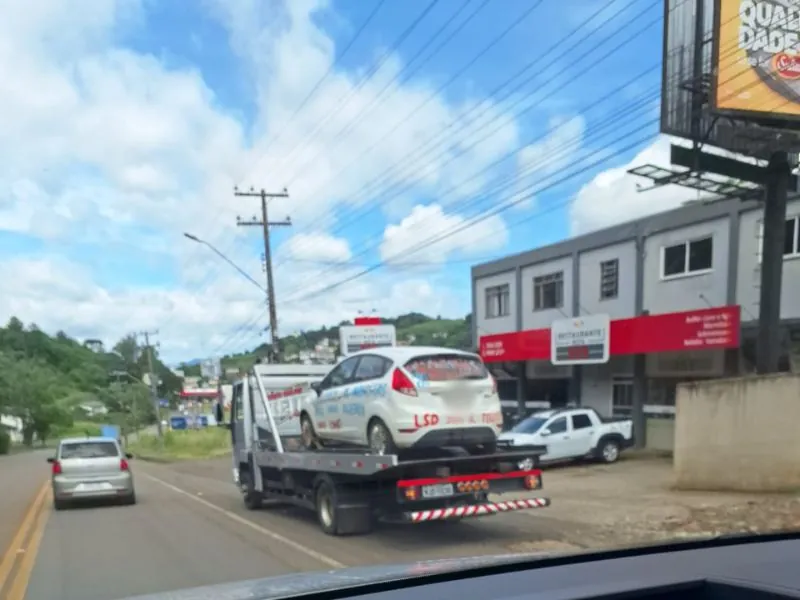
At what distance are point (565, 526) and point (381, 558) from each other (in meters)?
3.53

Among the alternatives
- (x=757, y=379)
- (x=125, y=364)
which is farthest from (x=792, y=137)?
(x=125, y=364)

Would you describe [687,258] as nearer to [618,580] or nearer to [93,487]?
[93,487]

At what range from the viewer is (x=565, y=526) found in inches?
466

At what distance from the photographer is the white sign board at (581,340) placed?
24.3m

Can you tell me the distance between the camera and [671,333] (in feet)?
70.7

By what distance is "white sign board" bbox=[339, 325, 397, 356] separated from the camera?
27.9 m

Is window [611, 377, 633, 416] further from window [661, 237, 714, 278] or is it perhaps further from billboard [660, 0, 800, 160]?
billboard [660, 0, 800, 160]

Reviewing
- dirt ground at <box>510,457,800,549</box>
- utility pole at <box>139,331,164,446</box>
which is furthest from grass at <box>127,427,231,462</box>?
dirt ground at <box>510,457,800,549</box>

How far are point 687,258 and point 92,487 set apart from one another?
16.5 meters

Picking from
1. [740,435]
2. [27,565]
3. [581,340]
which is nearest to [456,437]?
[27,565]

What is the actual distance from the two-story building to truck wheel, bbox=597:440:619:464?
2.80m

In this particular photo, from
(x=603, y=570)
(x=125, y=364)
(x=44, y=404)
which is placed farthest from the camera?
(x=125, y=364)

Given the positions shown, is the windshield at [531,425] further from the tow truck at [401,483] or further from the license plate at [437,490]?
the license plate at [437,490]

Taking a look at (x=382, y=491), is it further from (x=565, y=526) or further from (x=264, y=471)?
(x=264, y=471)
